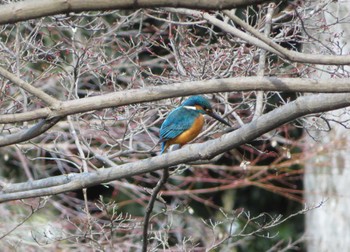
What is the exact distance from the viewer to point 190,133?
5008mm

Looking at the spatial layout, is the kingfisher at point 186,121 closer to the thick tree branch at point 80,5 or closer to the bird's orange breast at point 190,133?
the bird's orange breast at point 190,133

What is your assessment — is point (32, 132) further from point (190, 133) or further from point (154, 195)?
point (190, 133)


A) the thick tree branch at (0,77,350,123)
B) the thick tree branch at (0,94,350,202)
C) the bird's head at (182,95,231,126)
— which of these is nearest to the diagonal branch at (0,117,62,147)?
the thick tree branch at (0,77,350,123)

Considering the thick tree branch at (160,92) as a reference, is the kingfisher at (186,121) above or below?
below

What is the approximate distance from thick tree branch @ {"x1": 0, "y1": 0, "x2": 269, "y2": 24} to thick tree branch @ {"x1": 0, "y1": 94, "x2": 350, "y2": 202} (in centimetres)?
81

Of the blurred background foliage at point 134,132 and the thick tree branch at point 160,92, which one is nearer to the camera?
the thick tree branch at point 160,92

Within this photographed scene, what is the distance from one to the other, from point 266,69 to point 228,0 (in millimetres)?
2340

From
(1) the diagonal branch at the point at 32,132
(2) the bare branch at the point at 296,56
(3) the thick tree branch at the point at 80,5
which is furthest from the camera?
(1) the diagonal branch at the point at 32,132

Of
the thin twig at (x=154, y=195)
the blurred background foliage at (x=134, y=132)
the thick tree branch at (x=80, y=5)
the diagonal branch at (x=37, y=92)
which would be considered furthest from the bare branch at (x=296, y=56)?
the blurred background foliage at (x=134, y=132)

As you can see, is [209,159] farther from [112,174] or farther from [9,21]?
[9,21]

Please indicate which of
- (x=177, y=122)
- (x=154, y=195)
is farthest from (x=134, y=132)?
(x=154, y=195)

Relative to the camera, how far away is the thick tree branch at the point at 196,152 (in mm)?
3609

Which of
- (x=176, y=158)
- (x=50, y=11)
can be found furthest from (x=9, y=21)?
(x=176, y=158)

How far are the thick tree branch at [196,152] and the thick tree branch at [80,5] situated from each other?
2.64ft
